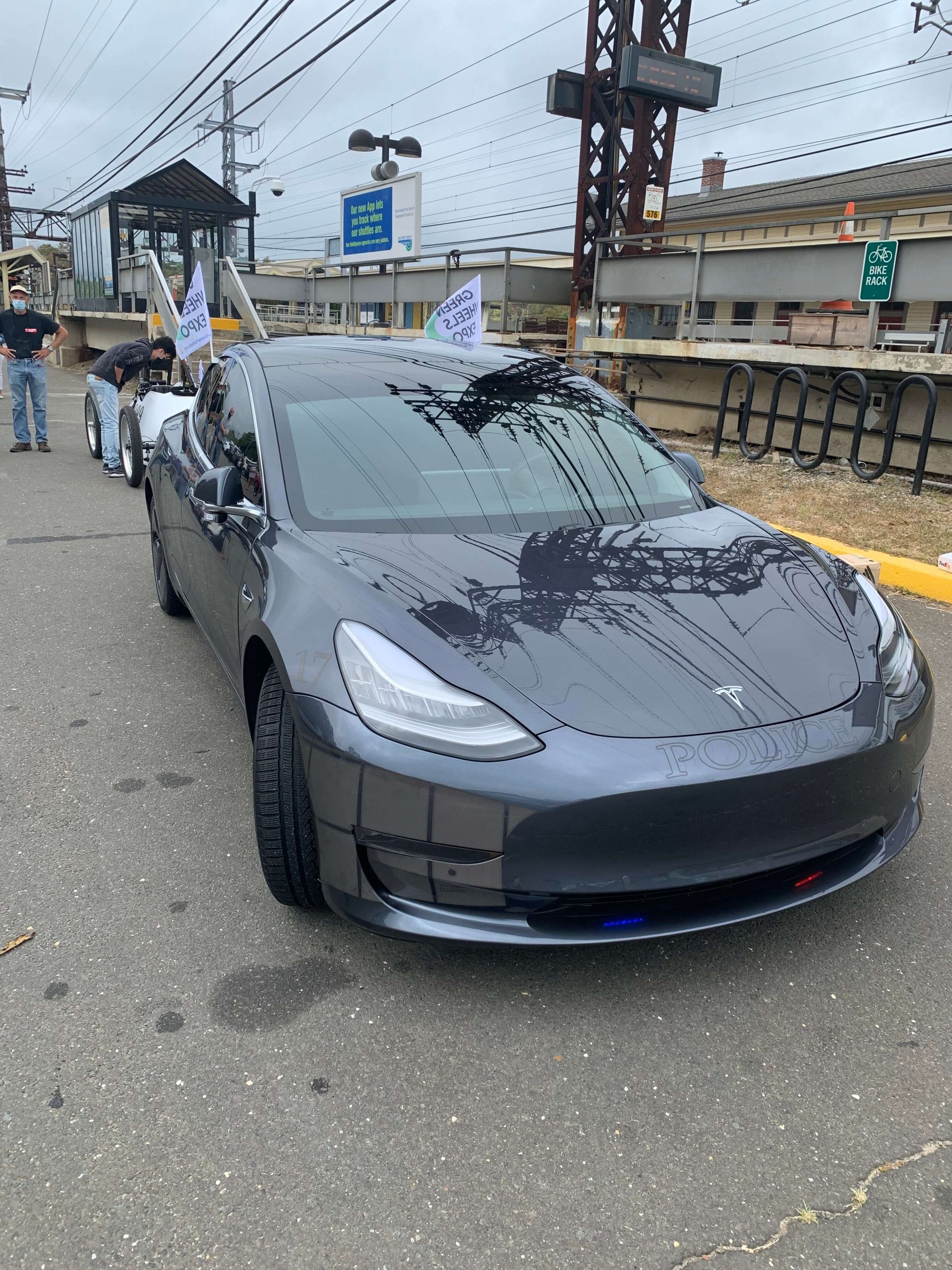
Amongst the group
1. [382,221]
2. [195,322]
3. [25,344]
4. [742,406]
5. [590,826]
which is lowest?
[590,826]

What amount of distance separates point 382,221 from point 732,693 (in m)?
18.8

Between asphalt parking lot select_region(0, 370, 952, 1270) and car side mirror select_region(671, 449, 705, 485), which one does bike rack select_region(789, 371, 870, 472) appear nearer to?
car side mirror select_region(671, 449, 705, 485)

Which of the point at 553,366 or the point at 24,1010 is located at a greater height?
the point at 553,366

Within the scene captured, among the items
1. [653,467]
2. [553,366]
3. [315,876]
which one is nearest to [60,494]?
[553,366]

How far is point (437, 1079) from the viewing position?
2146 mm

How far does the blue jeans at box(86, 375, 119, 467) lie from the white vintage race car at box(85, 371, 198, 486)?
0.45ft

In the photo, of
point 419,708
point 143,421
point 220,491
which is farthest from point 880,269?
point 419,708

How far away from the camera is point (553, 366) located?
4328 mm

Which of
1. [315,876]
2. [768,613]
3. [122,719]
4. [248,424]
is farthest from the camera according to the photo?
[122,719]

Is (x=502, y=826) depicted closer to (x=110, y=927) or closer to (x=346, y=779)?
(x=346, y=779)

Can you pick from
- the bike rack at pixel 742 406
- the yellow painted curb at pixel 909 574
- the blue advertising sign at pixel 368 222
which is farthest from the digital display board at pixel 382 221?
the yellow painted curb at pixel 909 574

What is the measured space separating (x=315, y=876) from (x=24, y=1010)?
0.78m

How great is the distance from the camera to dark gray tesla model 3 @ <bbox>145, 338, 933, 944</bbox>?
2.13 metres

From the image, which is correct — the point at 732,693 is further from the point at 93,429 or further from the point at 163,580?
the point at 93,429
